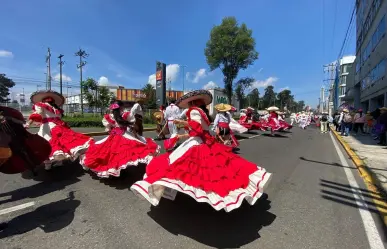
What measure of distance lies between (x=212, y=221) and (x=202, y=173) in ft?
2.26

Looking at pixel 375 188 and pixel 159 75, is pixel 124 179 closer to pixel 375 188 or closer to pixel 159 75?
pixel 375 188

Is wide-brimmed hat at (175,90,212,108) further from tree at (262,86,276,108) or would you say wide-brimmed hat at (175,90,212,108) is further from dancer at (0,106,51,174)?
tree at (262,86,276,108)

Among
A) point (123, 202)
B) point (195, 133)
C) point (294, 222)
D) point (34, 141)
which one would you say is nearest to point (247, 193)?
point (294, 222)

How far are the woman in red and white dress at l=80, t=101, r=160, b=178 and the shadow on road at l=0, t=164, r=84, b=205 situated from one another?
54cm

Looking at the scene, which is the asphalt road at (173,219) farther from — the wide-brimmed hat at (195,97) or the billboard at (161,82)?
the billboard at (161,82)

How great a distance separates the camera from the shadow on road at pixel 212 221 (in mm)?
2859

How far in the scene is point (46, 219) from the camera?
3242mm

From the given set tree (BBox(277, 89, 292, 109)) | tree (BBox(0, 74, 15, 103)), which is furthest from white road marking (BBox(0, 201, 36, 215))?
tree (BBox(277, 89, 292, 109))

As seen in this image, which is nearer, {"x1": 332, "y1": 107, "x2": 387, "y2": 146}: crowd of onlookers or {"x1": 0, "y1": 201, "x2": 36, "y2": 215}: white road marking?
{"x1": 0, "y1": 201, "x2": 36, "y2": 215}: white road marking

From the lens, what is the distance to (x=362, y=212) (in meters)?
3.68

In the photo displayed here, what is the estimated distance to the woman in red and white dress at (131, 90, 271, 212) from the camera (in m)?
2.87

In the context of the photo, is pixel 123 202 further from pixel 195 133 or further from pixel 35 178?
pixel 35 178

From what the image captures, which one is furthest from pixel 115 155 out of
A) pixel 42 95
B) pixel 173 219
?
pixel 42 95

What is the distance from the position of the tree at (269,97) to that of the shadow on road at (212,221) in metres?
108
